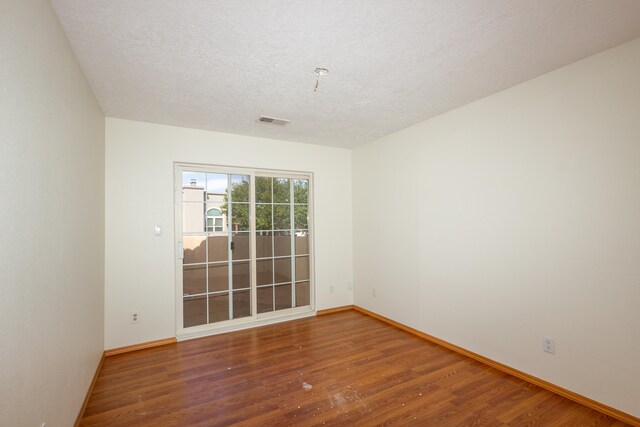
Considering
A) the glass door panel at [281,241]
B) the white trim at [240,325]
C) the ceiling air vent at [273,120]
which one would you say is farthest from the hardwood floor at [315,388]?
the ceiling air vent at [273,120]

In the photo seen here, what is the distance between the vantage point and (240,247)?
4.21 meters

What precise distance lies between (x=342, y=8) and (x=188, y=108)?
6.93ft

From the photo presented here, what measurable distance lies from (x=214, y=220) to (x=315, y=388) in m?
2.46

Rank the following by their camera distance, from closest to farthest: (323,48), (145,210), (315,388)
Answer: (323,48) < (315,388) < (145,210)

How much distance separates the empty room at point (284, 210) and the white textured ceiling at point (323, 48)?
18 millimetres

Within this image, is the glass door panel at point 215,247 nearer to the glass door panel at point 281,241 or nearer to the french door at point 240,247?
the french door at point 240,247

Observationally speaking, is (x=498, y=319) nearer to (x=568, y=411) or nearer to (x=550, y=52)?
(x=568, y=411)

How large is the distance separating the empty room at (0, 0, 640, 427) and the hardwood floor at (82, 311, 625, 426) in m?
0.03

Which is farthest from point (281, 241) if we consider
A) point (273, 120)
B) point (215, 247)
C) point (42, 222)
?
point (42, 222)

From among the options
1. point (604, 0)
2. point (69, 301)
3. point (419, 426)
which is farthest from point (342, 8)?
point (419, 426)

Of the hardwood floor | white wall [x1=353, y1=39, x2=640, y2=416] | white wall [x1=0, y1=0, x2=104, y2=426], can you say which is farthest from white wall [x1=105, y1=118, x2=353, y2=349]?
white wall [x1=353, y1=39, x2=640, y2=416]

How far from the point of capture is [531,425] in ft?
6.88

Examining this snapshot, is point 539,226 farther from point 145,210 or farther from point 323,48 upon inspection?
point 145,210

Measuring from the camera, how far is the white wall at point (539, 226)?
7.07ft
